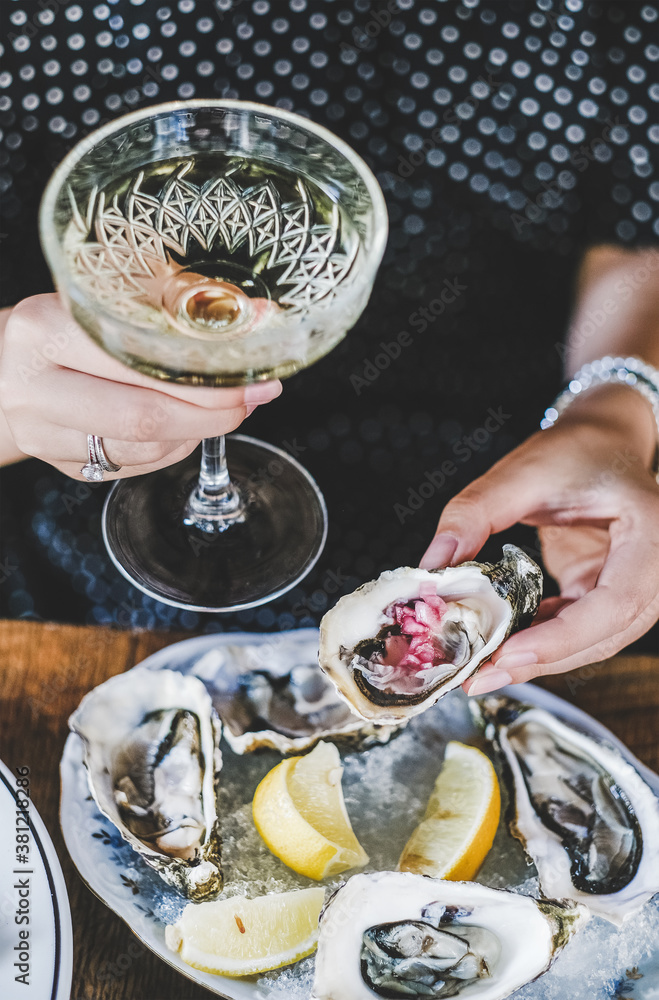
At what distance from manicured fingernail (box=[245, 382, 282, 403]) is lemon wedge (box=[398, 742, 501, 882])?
0.85 ft

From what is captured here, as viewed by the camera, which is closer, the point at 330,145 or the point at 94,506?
the point at 330,145

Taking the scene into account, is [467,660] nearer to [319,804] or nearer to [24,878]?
[319,804]

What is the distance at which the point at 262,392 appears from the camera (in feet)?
1.54

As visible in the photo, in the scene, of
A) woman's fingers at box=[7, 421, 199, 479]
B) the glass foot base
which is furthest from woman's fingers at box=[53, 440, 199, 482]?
the glass foot base

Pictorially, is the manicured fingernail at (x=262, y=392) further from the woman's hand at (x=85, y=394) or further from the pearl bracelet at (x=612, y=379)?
the pearl bracelet at (x=612, y=379)

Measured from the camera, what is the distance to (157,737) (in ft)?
1.76

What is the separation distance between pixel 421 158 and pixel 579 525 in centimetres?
38

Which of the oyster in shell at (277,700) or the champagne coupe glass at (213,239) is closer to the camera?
the champagne coupe glass at (213,239)

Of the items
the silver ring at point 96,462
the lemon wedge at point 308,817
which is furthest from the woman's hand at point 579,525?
the silver ring at point 96,462

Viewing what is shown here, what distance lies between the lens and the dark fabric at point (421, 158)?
0.74 m

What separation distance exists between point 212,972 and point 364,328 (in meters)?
0.53

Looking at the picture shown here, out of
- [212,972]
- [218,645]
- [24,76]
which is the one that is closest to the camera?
[212,972]

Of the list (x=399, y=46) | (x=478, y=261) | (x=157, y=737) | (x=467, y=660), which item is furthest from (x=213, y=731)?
(x=399, y=46)

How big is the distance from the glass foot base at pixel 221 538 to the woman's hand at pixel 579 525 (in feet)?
0.46
